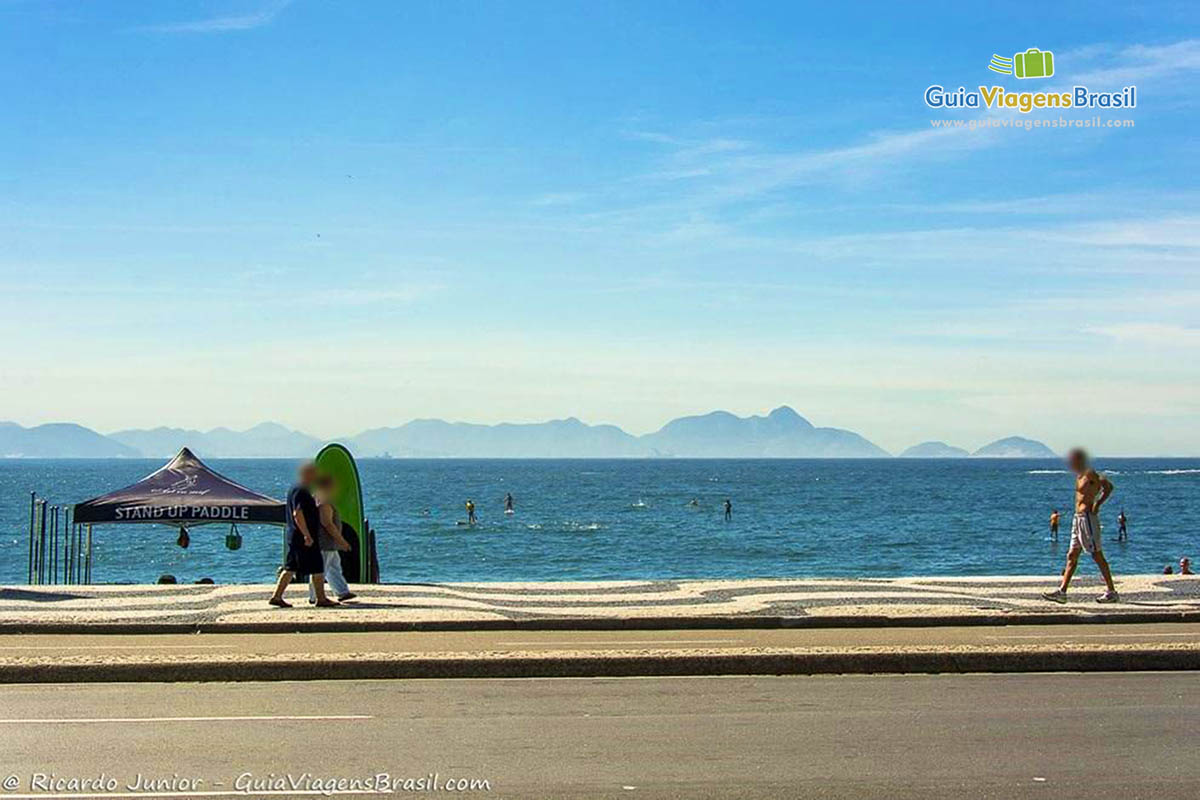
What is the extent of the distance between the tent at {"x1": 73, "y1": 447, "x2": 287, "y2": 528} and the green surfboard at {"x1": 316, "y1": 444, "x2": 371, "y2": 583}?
1.12m

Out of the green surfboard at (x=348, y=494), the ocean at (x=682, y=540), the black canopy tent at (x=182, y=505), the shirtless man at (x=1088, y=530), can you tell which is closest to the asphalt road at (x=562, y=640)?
the shirtless man at (x=1088, y=530)

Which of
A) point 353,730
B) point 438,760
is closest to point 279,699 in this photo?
point 353,730

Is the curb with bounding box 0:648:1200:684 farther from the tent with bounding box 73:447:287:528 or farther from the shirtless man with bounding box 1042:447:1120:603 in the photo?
the tent with bounding box 73:447:287:528

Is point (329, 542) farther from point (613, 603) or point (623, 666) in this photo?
point (623, 666)

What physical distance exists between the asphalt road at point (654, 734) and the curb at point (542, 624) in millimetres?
2880

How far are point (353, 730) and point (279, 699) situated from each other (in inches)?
57.8

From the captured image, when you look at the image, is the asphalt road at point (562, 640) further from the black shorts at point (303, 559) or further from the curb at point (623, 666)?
the black shorts at point (303, 559)

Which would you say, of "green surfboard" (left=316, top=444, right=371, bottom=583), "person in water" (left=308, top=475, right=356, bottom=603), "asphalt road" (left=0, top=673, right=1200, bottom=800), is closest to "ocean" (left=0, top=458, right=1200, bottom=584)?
"green surfboard" (left=316, top=444, right=371, bottom=583)

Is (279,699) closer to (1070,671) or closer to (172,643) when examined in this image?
(172,643)

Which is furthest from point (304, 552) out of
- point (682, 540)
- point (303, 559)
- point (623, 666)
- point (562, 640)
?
point (682, 540)

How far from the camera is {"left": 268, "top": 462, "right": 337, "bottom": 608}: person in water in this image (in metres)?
15.7

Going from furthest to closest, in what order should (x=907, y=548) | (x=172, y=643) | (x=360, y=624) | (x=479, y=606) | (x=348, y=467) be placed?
1. (x=907, y=548)
2. (x=348, y=467)
3. (x=479, y=606)
4. (x=360, y=624)
5. (x=172, y=643)

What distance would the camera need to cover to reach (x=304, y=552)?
1567 cm

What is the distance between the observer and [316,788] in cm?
768
